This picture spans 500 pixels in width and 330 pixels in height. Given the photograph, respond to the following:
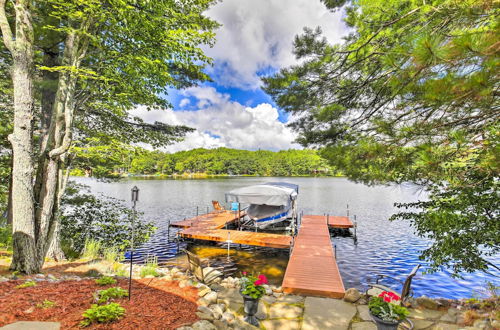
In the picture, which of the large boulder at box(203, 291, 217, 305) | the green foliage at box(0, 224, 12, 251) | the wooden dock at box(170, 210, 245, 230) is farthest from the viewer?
the wooden dock at box(170, 210, 245, 230)

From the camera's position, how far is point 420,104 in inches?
150

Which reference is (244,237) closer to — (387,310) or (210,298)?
(210,298)

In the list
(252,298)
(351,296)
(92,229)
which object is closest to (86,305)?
(252,298)

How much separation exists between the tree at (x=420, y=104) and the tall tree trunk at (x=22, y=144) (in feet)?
18.7

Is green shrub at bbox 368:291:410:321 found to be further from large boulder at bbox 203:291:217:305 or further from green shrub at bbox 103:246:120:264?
green shrub at bbox 103:246:120:264

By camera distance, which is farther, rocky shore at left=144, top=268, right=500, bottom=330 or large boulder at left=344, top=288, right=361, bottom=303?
large boulder at left=344, top=288, right=361, bottom=303

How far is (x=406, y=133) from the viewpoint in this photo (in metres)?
3.30

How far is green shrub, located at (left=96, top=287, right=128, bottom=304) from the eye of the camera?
4.00 m

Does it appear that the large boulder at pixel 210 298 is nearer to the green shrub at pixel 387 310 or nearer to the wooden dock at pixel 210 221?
the green shrub at pixel 387 310

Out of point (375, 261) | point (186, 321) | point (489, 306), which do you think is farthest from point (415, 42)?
point (375, 261)

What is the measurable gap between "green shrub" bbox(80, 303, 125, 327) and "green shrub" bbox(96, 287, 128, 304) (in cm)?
61

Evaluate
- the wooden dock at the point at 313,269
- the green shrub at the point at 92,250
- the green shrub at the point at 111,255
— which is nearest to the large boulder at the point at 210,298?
the wooden dock at the point at 313,269

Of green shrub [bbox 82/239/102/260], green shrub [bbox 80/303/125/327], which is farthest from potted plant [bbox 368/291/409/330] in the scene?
green shrub [bbox 82/239/102/260]

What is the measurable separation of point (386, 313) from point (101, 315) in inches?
173
